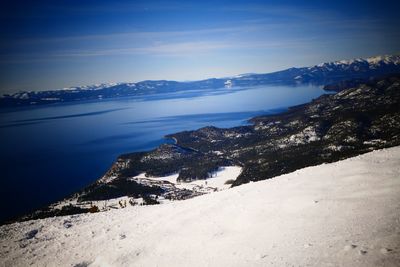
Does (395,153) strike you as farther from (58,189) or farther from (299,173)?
(58,189)

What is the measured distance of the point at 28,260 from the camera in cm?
1819

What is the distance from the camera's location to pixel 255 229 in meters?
15.9

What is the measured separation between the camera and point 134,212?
24953 mm

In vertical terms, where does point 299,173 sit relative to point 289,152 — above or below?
above

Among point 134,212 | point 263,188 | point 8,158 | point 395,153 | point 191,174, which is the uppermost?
point 395,153

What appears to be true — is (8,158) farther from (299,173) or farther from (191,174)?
(299,173)

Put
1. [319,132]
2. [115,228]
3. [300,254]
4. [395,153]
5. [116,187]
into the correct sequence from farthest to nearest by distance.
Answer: [319,132] < [116,187] < [395,153] < [115,228] < [300,254]

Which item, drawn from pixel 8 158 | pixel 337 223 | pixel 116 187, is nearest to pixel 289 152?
pixel 116 187

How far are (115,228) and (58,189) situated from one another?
138 metres

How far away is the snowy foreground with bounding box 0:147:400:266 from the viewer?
484 inches

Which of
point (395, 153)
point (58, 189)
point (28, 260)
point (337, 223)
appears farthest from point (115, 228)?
point (58, 189)

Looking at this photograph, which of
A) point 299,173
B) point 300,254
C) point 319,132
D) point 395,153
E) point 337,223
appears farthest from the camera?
point 319,132

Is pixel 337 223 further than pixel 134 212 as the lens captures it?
No

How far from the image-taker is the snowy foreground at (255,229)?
12.3 meters
